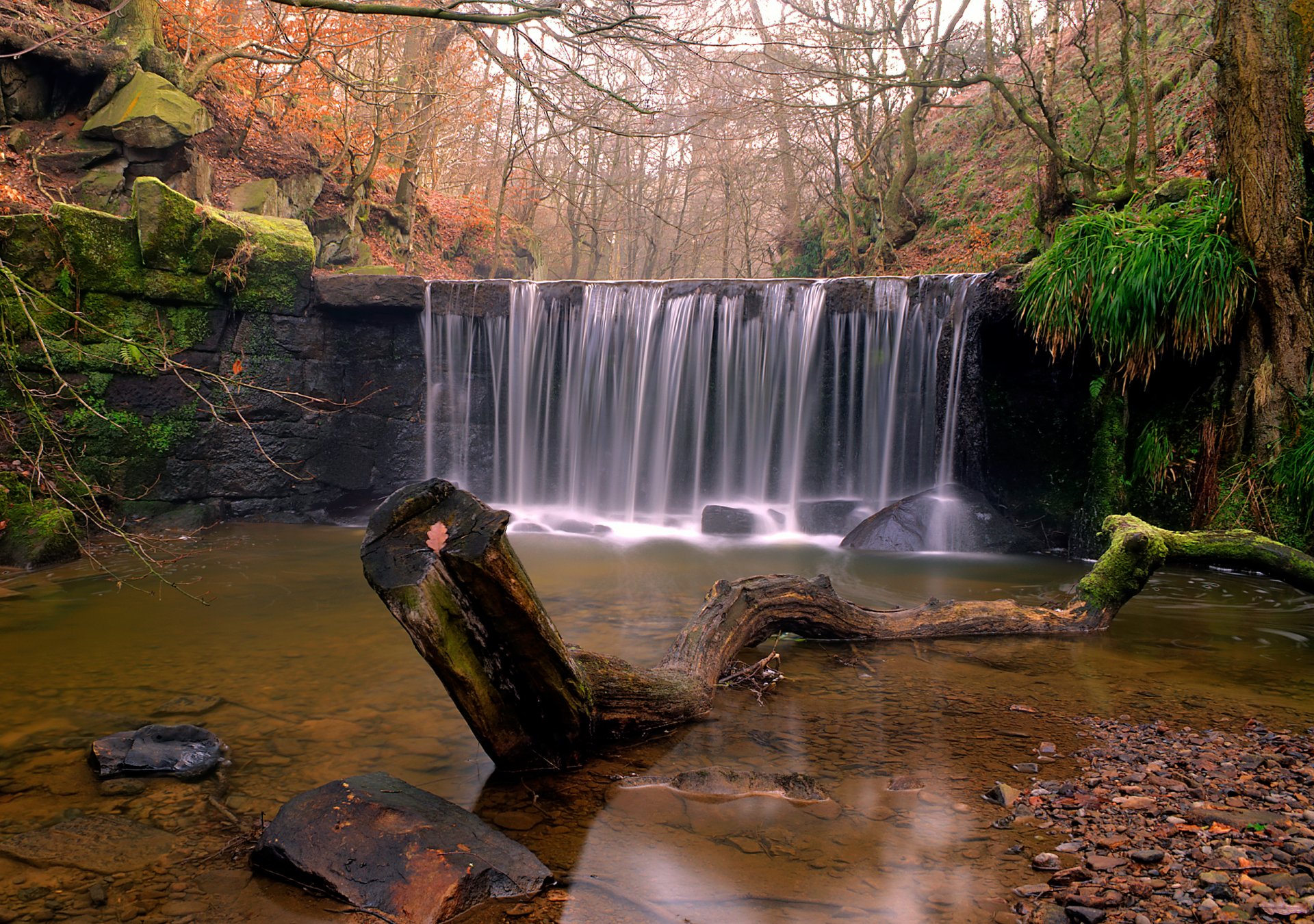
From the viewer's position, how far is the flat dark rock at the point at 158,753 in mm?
3100

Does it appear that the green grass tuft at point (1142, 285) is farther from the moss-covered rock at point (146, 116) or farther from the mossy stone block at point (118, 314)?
the moss-covered rock at point (146, 116)

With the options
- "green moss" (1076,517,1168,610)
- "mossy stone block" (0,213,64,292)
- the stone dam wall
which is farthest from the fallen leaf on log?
"mossy stone block" (0,213,64,292)

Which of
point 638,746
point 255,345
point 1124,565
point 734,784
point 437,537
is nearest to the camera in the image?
point 437,537

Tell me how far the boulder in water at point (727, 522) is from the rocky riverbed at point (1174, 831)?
634 cm

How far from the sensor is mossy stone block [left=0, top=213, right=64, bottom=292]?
7.99 meters

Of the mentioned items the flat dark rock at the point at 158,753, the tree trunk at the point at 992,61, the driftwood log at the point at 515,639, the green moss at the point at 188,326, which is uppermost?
the tree trunk at the point at 992,61

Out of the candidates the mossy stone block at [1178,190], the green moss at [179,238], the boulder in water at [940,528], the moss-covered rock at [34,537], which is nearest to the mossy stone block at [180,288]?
the green moss at [179,238]

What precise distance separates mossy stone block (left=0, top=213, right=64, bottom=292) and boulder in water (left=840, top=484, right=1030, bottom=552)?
844cm

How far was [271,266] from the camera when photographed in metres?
9.96

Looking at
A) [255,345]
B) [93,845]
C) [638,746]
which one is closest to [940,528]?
[638,746]

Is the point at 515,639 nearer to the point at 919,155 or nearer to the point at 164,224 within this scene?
the point at 164,224

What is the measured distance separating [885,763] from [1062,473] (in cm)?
671

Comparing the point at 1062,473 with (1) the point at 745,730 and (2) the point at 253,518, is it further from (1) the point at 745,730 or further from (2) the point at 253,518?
(2) the point at 253,518

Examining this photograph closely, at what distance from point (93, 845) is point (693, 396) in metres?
8.78
